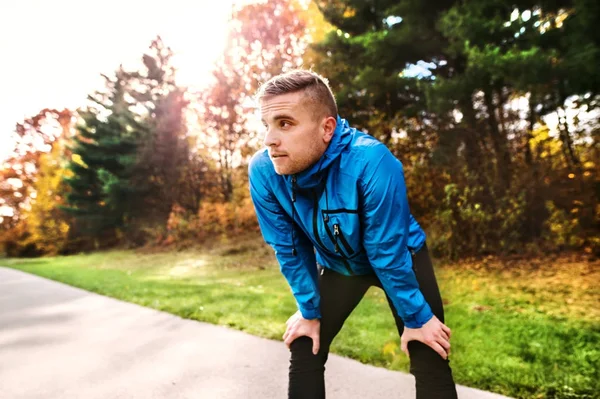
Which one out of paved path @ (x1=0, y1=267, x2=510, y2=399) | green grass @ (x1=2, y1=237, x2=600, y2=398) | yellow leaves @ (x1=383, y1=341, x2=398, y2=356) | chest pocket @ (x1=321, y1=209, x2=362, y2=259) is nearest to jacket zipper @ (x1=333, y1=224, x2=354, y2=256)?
chest pocket @ (x1=321, y1=209, x2=362, y2=259)

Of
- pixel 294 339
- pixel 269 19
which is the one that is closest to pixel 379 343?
pixel 294 339

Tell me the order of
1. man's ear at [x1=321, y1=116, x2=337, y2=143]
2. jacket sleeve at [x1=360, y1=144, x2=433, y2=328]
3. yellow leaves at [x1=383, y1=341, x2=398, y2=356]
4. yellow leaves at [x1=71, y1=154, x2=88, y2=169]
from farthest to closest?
yellow leaves at [x1=71, y1=154, x2=88, y2=169]
yellow leaves at [x1=383, y1=341, x2=398, y2=356]
man's ear at [x1=321, y1=116, x2=337, y2=143]
jacket sleeve at [x1=360, y1=144, x2=433, y2=328]

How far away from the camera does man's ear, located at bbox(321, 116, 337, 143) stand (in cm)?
162

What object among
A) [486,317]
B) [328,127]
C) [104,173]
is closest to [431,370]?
[328,127]

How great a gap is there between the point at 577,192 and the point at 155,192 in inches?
720

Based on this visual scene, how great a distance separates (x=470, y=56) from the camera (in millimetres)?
6426

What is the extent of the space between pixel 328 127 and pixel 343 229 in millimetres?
395

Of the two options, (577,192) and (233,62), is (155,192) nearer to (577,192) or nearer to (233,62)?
(233,62)

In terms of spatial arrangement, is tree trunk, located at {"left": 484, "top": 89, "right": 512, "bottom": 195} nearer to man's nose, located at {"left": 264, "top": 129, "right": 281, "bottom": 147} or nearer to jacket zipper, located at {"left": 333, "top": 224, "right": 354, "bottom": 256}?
jacket zipper, located at {"left": 333, "top": 224, "right": 354, "bottom": 256}

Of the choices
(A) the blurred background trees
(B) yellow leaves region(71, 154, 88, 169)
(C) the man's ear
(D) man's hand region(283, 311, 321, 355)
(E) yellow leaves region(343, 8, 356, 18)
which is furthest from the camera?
(B) yellow leaves region(71, 154, 88, 169)

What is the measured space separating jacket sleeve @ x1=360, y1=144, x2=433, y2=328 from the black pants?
0.17 metres

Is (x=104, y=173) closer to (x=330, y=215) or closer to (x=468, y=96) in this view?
(x=468, y=96)

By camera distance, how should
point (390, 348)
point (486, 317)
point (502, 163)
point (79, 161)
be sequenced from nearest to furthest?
1. point (390, 348)
2. point (486, 317)
3. point (502, 163)
4. point (79, 161)

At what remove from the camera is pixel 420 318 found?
1.55m
